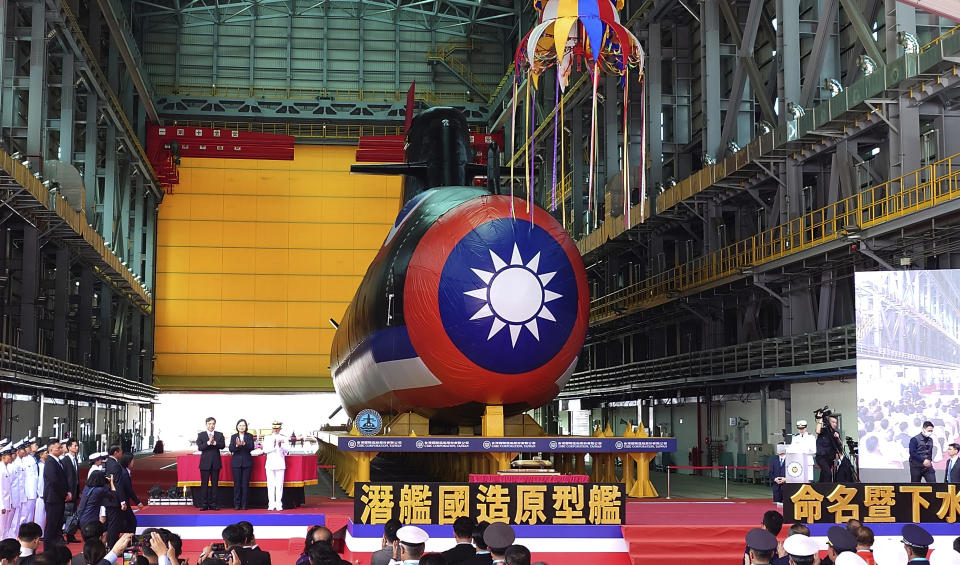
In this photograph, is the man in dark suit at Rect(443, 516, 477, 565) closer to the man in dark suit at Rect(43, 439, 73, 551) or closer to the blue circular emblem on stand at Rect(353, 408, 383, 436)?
the man in dark suit at Rect(43, 439, 73, 551)

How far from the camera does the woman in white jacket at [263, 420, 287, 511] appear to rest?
54.5 ft

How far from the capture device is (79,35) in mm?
34344

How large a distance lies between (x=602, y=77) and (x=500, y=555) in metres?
35.2

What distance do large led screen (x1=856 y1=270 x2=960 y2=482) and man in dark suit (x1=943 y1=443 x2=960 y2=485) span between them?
1.06 metres

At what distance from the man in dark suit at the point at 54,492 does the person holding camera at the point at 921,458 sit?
13.1 meters

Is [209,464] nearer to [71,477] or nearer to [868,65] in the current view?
[71,477]

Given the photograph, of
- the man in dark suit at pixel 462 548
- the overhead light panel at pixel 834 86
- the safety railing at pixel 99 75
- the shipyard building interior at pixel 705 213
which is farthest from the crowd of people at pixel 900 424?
the safety railing at pixel 99 75

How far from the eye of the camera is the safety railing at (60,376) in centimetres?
2698

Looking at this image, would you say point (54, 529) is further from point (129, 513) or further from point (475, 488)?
point (475, 488)

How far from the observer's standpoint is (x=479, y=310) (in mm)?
16734

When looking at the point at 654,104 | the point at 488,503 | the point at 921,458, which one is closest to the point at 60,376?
the point at 654,104

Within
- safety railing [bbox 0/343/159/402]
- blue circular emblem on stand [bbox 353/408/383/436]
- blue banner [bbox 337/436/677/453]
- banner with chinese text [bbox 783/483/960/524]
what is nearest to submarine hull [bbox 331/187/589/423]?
blue banner [bbox 337/436/677/453]

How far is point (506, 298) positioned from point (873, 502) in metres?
6.34

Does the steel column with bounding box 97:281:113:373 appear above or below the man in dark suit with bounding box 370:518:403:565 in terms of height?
above
